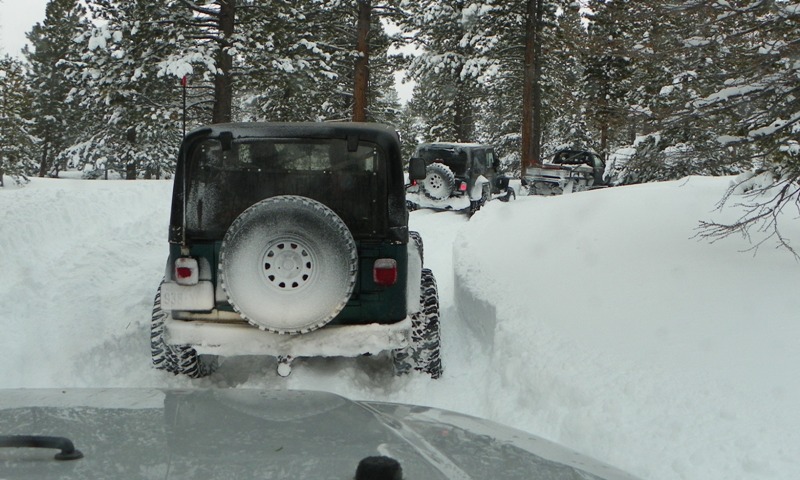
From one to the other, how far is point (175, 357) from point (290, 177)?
5.38 ft

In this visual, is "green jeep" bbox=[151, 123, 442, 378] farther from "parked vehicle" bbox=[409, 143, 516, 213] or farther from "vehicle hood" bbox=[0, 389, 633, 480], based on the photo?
"parked vehicle" bbox=[409, 143, 516, 213]

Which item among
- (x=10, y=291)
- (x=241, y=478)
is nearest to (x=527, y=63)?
(x=10, y=291)

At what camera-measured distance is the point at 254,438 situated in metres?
2.08

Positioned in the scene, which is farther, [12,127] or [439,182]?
[12,127]

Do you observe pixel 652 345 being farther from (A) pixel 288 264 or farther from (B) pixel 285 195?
(B) pixel 285 195

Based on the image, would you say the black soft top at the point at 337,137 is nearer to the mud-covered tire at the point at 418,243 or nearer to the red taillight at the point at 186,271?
the red taillight at the point at 186,271

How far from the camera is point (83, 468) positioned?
176 centimetres

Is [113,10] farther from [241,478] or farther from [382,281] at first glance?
[241,478]

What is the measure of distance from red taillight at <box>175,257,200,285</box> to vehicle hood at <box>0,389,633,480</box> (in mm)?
2427

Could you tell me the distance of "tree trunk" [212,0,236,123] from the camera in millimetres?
18078

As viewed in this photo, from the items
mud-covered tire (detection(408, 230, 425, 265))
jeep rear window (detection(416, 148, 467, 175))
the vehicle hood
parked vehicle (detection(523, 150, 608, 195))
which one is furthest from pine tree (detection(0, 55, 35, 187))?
the vehicle hood

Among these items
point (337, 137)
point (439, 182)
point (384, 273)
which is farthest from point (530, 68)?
point (384, 273)

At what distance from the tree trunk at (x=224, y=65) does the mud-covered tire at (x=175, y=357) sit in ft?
42.6

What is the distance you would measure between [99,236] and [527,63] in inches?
→ 699
